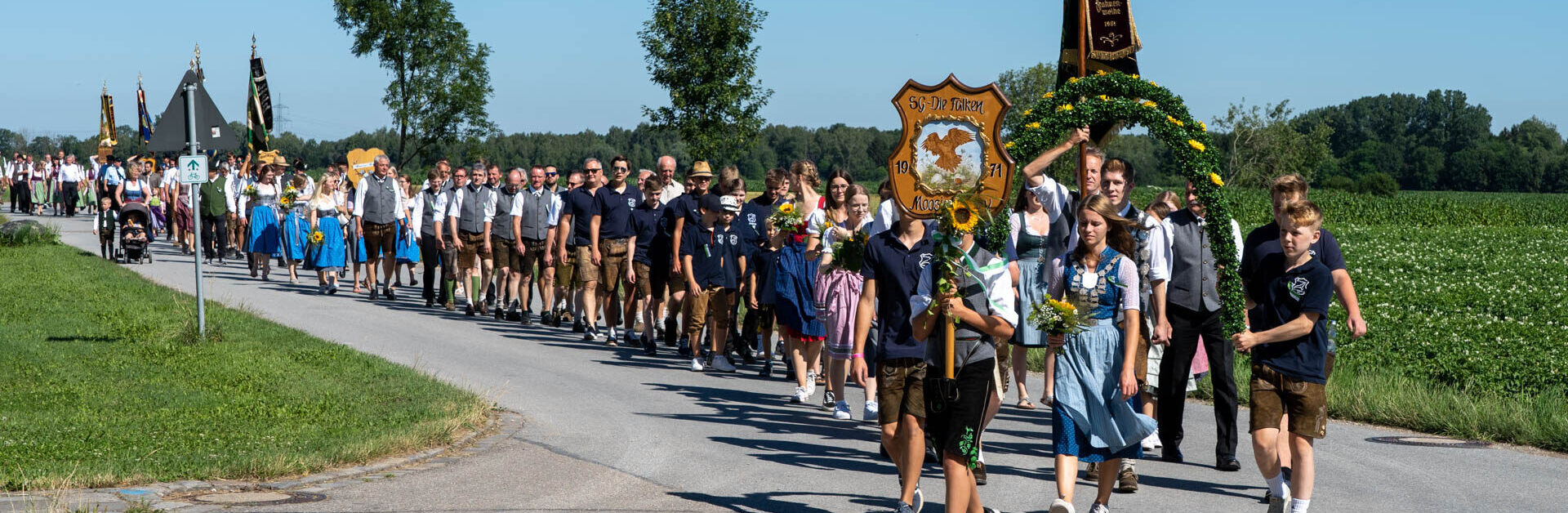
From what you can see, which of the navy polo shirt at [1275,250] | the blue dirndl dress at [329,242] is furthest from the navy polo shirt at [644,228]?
the navy polo shirt at [1275,250]

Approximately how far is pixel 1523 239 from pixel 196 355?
37807 mm

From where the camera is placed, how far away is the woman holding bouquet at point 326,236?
18531 mm

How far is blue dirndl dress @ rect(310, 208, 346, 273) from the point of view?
60.8 feet

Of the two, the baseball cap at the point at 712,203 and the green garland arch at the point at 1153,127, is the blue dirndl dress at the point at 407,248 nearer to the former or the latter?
the baseball cap at the point at 712,203

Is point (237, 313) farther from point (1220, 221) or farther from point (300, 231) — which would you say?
point (1220, 221)

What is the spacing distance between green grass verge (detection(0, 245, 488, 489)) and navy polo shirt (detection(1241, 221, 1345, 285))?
4.93 meters

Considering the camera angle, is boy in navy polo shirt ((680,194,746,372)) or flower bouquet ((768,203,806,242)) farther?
boy in navy polo shirt ((680,194,746,372))

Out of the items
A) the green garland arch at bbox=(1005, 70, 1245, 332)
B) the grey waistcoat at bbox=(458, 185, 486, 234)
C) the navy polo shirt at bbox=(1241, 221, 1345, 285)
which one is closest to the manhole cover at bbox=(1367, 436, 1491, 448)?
the green garland arch at bbox=(1005, 70, 1245, 332)

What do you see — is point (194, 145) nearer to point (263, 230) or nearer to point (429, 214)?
point (429, 214)

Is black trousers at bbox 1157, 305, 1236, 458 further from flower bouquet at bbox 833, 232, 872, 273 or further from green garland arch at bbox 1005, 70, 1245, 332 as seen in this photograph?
flower bouquet at bbox 833, 232, 872, 273

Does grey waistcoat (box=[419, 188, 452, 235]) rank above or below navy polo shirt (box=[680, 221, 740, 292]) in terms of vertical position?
above

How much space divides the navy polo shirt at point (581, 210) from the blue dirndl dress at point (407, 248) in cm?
489

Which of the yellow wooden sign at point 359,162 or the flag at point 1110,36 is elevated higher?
the flag at point 1110,36

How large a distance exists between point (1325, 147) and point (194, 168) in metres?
98.0
